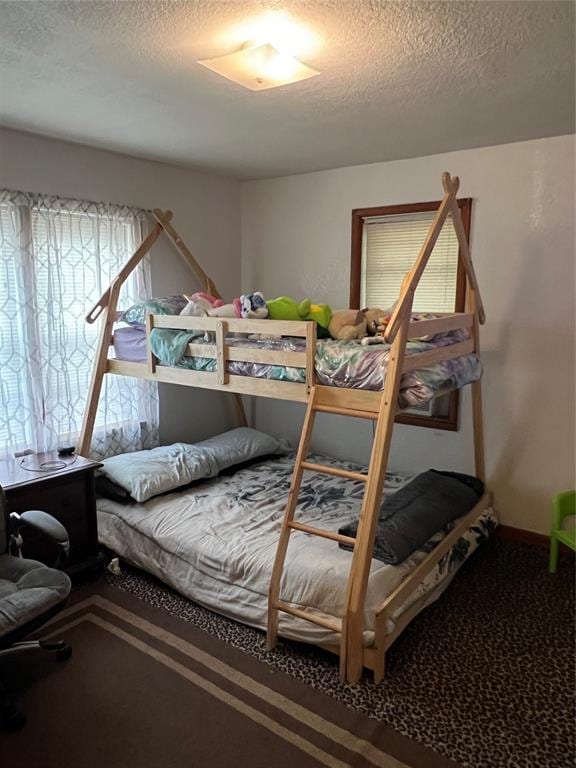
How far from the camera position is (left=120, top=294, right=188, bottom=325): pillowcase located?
3.35 metres

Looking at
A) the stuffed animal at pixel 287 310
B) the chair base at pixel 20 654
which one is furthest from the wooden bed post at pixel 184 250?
the chair base at pixel 20 654

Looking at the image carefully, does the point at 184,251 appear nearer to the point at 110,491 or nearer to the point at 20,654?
the point at 110,491

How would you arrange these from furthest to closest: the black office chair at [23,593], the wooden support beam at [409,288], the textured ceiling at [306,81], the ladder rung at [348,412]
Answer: the ladder rung at [348,412], the wooden support beam at [409,288], the black office chair at [23,593], the textured ceiling at [306,81]

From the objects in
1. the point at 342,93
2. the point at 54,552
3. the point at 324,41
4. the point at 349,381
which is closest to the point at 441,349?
the point at 349,381

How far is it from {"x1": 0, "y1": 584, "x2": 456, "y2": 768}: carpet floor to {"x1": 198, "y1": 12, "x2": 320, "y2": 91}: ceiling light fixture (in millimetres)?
2387

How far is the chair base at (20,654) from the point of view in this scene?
78.8 inches

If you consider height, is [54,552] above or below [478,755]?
above

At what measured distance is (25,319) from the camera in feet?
10.4

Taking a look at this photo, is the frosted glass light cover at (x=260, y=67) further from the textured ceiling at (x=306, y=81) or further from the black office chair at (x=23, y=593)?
the black office chair at (x=23, y=593)

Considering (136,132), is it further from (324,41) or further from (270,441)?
(270,441)

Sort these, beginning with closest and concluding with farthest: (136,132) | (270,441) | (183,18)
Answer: (183,18), (136,132), (270,441)

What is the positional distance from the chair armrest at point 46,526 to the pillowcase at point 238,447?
52.0 inches

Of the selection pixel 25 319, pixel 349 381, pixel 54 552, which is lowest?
pixel 54 552

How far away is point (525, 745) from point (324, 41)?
102 inches
